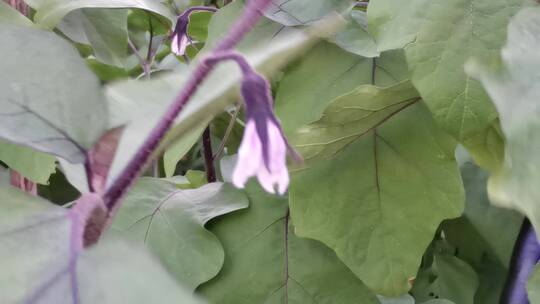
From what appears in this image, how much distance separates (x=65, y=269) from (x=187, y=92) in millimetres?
82

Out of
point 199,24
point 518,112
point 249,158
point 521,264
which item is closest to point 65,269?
point 249,158

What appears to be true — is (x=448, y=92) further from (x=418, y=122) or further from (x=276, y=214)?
(x=276, y=214)

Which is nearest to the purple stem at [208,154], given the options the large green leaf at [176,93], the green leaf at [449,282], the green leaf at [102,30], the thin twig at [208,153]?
the thin twig at [208,153]

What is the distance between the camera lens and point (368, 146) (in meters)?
0.47

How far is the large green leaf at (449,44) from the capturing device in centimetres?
39

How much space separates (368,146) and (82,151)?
0.84ft

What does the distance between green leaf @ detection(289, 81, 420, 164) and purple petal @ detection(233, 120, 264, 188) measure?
0.64ft

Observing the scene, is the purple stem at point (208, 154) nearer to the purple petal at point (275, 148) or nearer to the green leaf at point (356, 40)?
the green leaf at point (356, 40)

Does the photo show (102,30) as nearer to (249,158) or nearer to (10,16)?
(10,16)

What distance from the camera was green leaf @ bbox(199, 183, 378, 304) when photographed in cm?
48

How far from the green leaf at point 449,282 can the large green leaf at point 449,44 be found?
220 mm

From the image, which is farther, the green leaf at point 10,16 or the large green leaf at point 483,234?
the large green leaf at point 483,234

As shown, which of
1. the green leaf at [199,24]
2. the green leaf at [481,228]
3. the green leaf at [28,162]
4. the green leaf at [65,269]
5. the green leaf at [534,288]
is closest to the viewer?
the green leaf at [65,269]

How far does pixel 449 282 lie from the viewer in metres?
0.62
